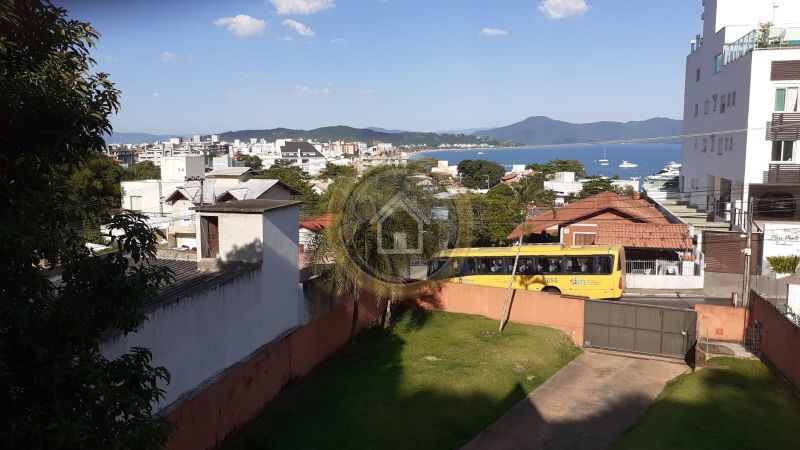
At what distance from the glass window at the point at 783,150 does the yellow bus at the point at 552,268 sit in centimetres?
1034

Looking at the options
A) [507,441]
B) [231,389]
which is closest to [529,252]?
[507,441]

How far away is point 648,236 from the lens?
2655 centimetres

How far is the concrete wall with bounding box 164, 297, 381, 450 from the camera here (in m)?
9.80

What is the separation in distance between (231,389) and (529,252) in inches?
529

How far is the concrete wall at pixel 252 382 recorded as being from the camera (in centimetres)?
980

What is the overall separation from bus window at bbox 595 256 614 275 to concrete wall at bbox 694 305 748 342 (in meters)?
4.66

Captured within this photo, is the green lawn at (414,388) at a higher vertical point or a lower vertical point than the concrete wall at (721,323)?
lower

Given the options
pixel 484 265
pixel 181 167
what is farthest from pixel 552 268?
pixel 181 167

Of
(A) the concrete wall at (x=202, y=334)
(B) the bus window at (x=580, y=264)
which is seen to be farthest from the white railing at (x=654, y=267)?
(A) the concrete wall at (x=202, y=334)

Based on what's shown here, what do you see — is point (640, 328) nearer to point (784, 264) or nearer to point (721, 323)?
point (721, 323)

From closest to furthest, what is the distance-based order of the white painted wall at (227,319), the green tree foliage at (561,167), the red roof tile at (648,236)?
the white painted wall at (227,319) → the red roof tile at (648,236) → the green tree foliage at (561,167)

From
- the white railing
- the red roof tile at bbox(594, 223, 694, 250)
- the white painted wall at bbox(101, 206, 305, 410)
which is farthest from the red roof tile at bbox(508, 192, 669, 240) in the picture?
the white painted wall at bbox(101, 206, 305, 410)

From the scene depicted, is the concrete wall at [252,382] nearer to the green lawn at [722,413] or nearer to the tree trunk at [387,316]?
the tree trunk at [387,316]

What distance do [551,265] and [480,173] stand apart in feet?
187
